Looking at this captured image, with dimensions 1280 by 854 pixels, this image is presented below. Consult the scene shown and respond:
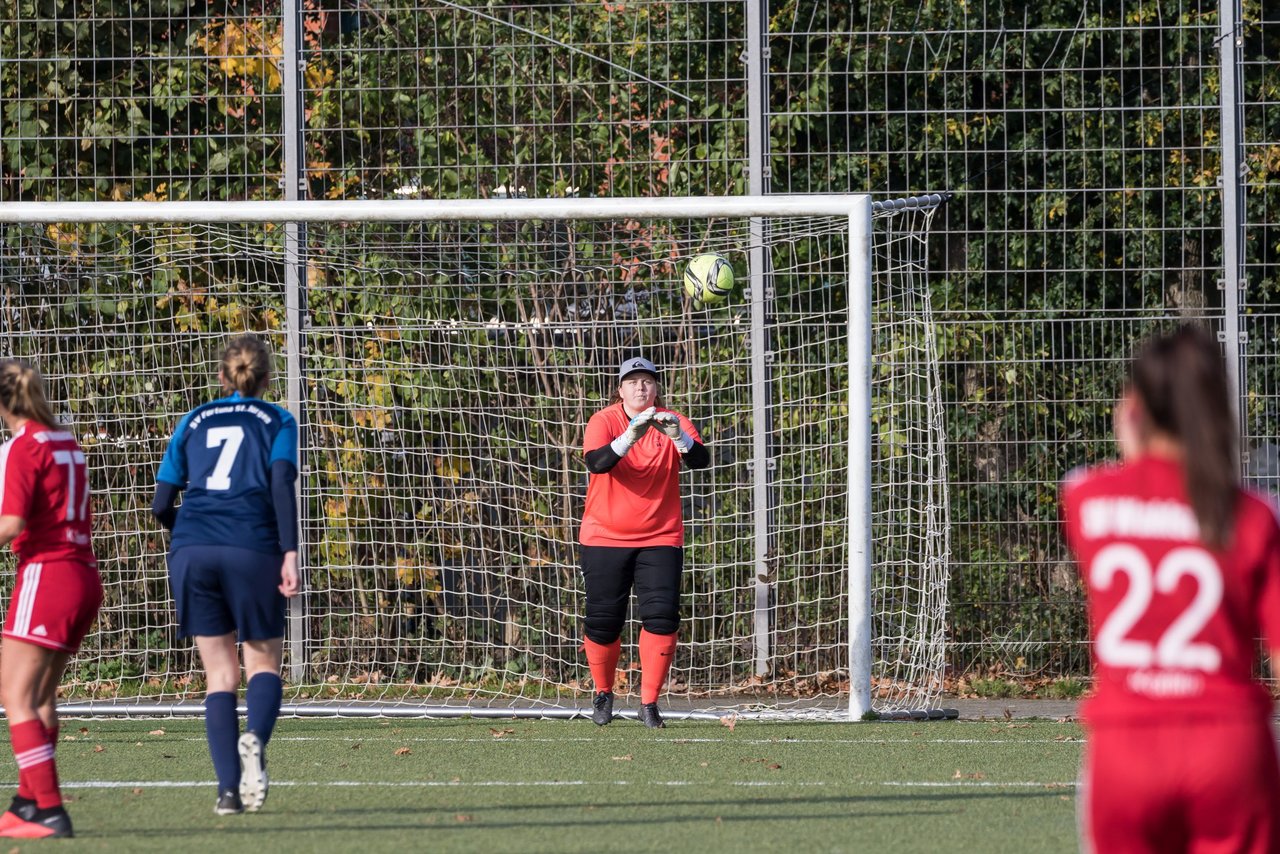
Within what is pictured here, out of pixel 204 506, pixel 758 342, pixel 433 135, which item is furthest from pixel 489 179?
pixel 204 506

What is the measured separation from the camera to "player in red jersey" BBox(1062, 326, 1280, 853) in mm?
2727

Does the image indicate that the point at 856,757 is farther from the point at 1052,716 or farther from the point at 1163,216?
the point at 1163,216

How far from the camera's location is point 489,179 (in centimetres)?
1003

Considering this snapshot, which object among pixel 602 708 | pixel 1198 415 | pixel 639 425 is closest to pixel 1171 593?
A: pixel 1198 415

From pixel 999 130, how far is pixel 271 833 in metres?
6.68

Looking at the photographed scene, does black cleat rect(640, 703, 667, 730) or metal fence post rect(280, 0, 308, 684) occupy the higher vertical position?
metal fence post rect(280, 0, 308, 684)

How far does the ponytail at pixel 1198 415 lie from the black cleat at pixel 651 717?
5.66 metres

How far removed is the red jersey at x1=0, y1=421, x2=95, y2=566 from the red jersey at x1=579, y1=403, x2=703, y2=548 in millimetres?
3349

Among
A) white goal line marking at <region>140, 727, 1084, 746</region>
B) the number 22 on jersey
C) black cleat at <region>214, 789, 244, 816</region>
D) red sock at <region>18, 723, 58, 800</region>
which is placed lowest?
white goal line marking at <region>140, 727, 1084, 746</region>

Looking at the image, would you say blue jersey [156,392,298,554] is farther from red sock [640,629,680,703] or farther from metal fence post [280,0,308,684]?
metal fence post [280,0,308,684]

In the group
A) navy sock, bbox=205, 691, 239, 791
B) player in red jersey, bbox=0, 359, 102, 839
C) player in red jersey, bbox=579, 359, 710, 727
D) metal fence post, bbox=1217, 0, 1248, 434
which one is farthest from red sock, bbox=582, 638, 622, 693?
metal fence post, bbox=1217, 0, 1248, 434

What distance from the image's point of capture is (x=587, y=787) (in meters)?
6.21

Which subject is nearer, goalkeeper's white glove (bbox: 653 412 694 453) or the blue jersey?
the blue jersey

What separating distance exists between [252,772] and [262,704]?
24 centimetres
